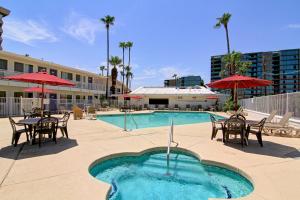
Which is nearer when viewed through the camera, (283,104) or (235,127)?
(235,127)

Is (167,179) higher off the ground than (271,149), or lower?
lower

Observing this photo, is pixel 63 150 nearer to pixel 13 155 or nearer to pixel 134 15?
pixel 13 155

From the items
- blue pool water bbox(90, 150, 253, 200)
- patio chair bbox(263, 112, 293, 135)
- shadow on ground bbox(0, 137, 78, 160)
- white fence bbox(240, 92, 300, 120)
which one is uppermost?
white fence bbox(240, 92, 300, 120)

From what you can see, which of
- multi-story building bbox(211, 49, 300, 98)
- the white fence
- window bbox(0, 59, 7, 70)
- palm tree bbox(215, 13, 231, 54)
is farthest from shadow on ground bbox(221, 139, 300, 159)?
multi-story building bbox(211, 49, 300, 98)

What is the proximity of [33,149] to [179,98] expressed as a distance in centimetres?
3083

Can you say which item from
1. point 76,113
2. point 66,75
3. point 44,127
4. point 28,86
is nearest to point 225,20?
point 66,75

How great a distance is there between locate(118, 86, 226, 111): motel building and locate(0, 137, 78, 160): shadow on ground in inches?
996

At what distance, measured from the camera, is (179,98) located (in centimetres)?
3541

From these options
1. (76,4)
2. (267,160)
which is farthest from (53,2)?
(267,160)

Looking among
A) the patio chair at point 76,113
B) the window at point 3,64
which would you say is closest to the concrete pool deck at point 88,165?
the patio chair at point 76,113

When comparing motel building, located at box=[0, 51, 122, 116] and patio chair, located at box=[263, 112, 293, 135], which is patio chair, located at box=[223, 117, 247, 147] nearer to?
patio chair, located at box=[263, 112, 293, 135]

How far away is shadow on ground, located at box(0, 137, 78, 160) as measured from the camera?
538 cm

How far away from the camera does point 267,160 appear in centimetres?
518

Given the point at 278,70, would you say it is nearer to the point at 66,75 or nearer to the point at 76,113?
the point at 66,75
